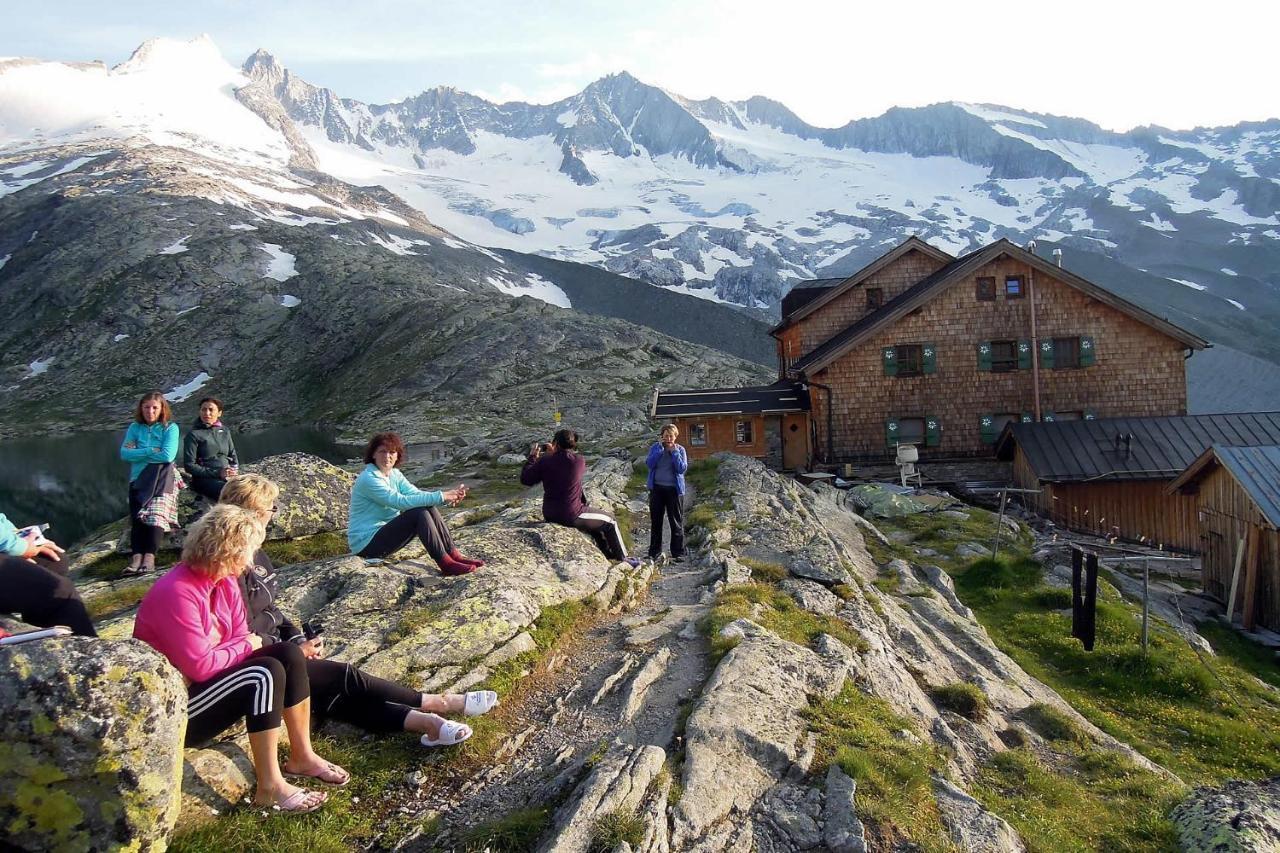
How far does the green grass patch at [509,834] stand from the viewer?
5.04m

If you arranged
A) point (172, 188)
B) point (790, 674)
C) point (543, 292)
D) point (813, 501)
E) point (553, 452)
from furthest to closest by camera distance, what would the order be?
Result: point (543, 292)
point (172, 188)
point (813, 501)
point (553, 452)
point (790, 674)

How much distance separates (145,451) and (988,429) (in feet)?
108

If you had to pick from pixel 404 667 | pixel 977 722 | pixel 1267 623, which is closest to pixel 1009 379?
pixel 1267 623

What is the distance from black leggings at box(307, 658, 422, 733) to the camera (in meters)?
6.09

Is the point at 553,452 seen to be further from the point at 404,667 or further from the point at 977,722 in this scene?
the point at 977,722

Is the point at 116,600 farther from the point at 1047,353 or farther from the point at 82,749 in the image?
the point at 1047,353

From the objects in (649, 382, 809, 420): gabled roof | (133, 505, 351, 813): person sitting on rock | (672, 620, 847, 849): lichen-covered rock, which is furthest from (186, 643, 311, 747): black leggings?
(649, 382, 809, 420): gabled roof

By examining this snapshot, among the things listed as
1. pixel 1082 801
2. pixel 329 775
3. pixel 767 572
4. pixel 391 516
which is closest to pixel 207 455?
pixel 391 516

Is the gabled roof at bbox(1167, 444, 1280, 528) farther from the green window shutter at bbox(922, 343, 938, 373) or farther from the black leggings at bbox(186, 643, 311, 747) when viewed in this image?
the black leggings at bbox(186, 643, 311, 747)

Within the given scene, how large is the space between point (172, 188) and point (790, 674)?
18698cm

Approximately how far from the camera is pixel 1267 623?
19.2 metres

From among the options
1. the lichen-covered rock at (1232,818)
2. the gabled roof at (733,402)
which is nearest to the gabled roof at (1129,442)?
the gabled roof at (733,402)

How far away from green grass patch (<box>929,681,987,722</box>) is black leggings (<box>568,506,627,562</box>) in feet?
17.8

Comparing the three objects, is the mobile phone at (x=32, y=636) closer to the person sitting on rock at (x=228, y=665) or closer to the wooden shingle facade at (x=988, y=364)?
the person sitting on rock at (x=228, y=665)
